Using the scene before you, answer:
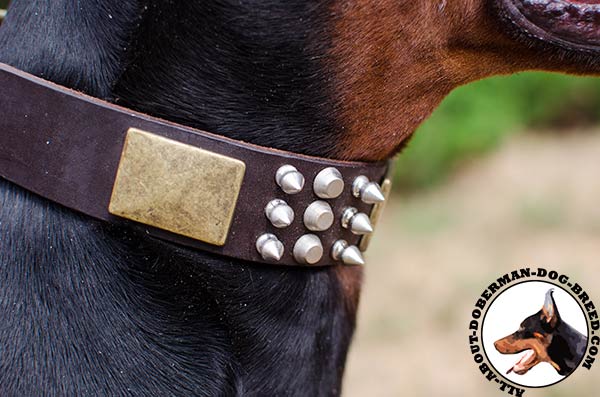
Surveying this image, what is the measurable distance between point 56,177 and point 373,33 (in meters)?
0.63

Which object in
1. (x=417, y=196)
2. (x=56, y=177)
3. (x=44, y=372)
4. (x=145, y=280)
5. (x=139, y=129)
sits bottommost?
(x=44, y=372)

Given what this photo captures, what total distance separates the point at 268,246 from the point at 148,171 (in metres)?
0.26

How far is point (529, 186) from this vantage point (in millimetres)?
6242

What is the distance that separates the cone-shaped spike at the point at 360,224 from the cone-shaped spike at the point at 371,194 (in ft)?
0.10

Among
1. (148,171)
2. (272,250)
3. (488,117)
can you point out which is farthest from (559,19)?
(488,117)

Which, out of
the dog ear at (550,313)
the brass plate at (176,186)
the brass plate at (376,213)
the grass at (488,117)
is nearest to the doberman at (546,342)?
the dog ear at (550,313)

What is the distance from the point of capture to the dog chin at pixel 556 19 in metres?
1.62

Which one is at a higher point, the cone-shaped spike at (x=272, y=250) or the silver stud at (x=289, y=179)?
the silver stud at (x=289, y=179)

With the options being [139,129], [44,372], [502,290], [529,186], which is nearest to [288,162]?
[139,129]

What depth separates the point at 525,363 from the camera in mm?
1836

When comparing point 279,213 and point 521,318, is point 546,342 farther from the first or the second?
point 279,213

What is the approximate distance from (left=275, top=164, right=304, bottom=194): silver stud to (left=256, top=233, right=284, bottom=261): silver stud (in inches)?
3.6

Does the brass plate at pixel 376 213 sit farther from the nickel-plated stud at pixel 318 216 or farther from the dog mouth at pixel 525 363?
the dog mouth at pixel 525 363

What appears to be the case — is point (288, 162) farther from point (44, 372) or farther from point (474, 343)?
point (474, 343)
